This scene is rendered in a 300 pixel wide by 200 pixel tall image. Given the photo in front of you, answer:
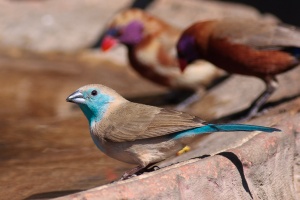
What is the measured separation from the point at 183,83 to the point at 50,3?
2.93 meters

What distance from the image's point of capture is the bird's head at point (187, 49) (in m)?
6.55

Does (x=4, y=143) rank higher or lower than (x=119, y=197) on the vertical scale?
higher

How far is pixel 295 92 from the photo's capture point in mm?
6188

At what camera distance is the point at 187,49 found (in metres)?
6.64

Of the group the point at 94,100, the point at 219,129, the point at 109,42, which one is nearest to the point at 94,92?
the point at 94,100

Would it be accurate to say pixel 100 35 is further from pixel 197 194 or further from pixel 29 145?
pixel 197 194

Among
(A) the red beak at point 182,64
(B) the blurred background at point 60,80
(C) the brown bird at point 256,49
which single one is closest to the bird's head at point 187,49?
(A) the red beak at point 182,64

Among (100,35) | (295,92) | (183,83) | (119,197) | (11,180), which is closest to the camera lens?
(119,197)

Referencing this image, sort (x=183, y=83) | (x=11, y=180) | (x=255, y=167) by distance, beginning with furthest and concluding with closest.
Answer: (x=183, y=83) < (x=11, y=180) < (x=255, y=167)

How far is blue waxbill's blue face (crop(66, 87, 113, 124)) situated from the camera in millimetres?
4316

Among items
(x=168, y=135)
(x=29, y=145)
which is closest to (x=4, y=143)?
(x=29, y=145)

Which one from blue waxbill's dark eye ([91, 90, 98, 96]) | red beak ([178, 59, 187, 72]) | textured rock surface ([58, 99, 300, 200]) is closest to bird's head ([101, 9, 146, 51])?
red beak ([178, 59, 187, 72])

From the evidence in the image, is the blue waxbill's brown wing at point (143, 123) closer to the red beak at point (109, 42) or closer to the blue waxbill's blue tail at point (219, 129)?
the blue waxbill's blue tail at point (219, 129)

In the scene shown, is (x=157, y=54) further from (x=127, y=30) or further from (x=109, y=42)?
(x=109, y=42)
